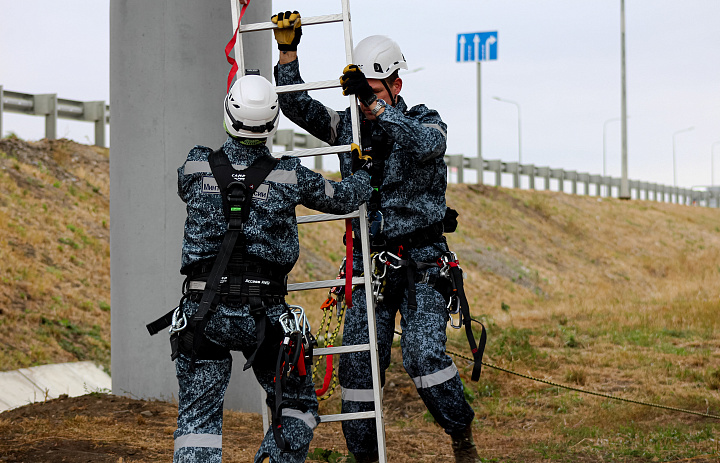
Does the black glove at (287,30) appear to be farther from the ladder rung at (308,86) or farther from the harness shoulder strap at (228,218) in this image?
the harness shoulder strap at (228,218)

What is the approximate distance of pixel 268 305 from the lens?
448cm

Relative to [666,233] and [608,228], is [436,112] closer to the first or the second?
[608,228]

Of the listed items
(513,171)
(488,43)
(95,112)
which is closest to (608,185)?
(513,171)

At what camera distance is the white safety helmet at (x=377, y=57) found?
5.32m

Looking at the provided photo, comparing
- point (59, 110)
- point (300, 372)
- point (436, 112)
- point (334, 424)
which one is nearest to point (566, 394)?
point (334, 424)

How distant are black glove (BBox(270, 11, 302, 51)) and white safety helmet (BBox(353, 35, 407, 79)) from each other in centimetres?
39

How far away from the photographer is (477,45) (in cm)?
2853

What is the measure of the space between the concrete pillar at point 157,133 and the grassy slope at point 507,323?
236 centimetres

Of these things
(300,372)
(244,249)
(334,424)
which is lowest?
(334,424)

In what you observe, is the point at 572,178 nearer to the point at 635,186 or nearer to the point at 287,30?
the point at 635,186

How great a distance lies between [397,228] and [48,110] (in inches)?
569

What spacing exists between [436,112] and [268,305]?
180cm

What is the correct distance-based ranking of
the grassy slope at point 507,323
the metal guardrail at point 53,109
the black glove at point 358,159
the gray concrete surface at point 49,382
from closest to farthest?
1. the black glove at point 358,159
2. the grassy slope at point 507,323
3. the gray concrete surface at point 49,382
4. the metal guardrail at point 53,109

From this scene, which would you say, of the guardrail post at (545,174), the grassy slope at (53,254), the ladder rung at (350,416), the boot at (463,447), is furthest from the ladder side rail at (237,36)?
the guardrail post at (545,174)
